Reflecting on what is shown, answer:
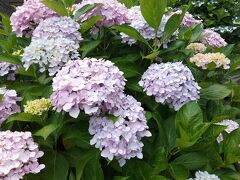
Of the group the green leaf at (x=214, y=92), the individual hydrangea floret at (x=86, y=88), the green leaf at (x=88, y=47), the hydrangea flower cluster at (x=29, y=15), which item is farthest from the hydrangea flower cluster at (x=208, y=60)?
the hydrangea flower cluster at (x=29, y=15)

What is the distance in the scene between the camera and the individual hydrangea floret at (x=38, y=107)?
1.13m

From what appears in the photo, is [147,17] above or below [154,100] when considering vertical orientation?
above

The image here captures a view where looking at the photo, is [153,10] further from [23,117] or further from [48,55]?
[23,117]

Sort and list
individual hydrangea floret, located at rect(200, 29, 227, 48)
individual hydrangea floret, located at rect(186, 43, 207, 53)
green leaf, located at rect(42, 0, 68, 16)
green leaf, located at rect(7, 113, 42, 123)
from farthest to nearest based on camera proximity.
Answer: individual hydrangea floret, located at rect(200, 29, 227, 48) → individual hydrangea floret, located at rect(186, 43, 207, 53) → green leaf, located at rect(42, 0, 68, 16) → green leaf, located at rect(7, 113, 42, 123)

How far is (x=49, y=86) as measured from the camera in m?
1.28

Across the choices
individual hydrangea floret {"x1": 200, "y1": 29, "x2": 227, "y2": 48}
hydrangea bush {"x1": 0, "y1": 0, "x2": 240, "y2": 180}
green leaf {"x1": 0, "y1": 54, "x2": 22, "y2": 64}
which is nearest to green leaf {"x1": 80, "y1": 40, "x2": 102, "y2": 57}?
hydrangea bush {"x1": 0, "y1": 0, "x2": 240, "y2": 180}

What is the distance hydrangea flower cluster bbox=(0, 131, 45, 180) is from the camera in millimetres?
986

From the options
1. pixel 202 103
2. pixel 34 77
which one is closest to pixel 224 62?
pixel 202 103

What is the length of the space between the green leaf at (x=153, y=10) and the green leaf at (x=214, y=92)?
286 mm

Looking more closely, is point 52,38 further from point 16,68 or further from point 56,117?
point 56,117

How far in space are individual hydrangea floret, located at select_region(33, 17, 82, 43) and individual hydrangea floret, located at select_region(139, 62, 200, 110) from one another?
1.02 ft

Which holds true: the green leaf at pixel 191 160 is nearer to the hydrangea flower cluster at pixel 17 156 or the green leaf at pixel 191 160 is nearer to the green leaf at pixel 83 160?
the green leaf at pixel 83 160

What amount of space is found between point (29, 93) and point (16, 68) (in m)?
0.18

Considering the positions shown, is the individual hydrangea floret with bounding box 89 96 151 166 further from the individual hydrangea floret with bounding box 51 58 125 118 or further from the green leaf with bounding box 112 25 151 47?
the green leaf with bounding box 112 25 151 47
